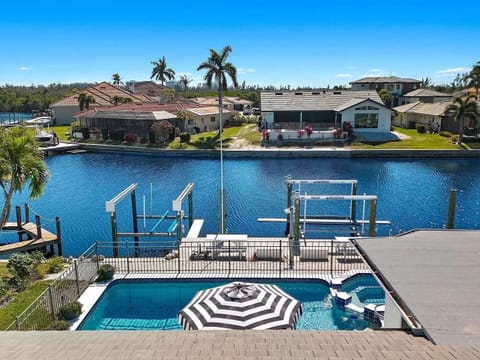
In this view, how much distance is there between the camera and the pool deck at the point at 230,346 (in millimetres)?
6445

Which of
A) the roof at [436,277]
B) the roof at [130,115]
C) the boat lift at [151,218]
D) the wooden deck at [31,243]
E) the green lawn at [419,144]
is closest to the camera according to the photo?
the roof at [436,277]

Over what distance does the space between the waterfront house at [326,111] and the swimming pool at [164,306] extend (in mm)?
41425

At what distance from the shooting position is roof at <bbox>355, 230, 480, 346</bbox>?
7056mm

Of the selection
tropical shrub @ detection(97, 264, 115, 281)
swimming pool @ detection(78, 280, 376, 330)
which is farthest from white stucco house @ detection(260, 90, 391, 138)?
tropical shrub @ detection(97, 264, 115, 281)

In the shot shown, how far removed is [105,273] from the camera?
1619 centimetres

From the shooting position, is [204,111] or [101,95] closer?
[204,111]

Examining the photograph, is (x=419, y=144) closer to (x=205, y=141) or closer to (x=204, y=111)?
(x=205, y=141)

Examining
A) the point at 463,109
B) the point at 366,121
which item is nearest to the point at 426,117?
the point at 366,121

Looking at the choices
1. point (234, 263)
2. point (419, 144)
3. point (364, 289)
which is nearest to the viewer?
point (364, 289)

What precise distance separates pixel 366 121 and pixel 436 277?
48813 millimetres

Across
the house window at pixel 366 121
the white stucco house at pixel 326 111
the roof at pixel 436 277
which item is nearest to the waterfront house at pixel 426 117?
the white stucco house at pixel 326 111

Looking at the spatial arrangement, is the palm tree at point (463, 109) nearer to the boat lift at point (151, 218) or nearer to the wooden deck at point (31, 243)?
the boat lift at point (151, 218)

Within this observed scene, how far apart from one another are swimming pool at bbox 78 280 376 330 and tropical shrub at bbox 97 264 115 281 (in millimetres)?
351

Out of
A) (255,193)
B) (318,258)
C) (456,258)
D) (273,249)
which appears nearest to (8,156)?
(273,249)
